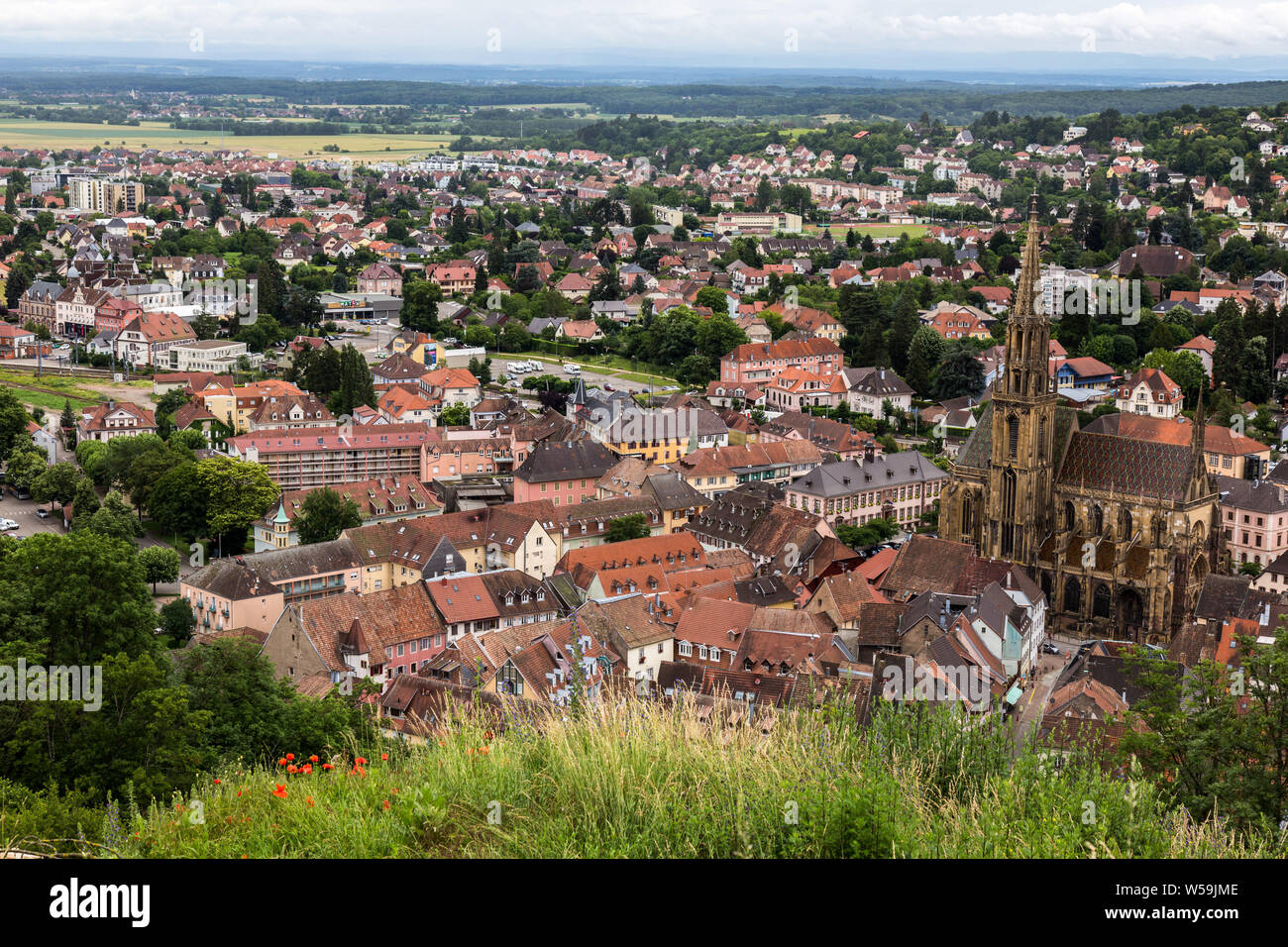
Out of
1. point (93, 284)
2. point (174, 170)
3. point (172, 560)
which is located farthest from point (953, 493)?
point (174, 170)

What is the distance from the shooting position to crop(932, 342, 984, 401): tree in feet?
200

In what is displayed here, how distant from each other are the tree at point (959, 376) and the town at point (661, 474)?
0.13 metres

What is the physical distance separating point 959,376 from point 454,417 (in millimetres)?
22057

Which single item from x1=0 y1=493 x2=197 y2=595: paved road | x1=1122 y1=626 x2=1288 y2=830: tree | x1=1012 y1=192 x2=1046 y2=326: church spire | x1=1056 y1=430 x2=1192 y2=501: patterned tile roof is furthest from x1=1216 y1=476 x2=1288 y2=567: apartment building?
x1=0 y1=493 x2=197 y2=595: paved road

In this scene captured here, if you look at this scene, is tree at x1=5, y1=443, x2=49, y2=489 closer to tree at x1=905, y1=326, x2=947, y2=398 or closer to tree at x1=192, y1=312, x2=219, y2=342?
tree at x1=192, y1=312, x2=219, y2=342

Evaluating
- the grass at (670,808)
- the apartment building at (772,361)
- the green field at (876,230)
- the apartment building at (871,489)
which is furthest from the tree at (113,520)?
the green field at (876,230)

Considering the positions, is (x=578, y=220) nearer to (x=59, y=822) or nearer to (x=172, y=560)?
(x=172, y=560)

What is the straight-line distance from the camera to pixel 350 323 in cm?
8050

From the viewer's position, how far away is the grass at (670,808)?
7.68 meters

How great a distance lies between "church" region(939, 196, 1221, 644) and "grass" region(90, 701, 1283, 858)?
25365 millimetres

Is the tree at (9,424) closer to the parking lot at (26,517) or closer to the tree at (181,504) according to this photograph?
the parking lot at (26,517)

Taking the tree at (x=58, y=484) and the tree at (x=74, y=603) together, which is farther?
the tree at (x=58, y=484)

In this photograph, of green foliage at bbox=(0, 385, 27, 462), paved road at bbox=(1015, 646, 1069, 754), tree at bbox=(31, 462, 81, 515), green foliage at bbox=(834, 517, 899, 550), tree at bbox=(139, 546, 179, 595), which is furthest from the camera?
green foliage at bbox=(0, 385, 27, 462)

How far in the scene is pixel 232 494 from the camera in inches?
1623
